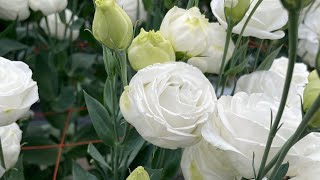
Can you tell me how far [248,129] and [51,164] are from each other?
468mm

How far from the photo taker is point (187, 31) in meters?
0.41

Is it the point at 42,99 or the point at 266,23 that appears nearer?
the point at 266,23

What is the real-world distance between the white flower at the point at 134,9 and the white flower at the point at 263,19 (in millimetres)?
126

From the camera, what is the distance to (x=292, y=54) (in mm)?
274

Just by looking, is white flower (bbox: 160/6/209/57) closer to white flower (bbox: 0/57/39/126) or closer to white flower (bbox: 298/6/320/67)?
white flower (bbox: 0/57/39/126)

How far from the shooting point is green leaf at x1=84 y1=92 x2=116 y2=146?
1.60 ft

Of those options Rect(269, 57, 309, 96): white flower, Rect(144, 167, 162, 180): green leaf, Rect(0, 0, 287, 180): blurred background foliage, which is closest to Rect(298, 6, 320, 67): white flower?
Rect(0, 0, 287, 180): blurred background foliage

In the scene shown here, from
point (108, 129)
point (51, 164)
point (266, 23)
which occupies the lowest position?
point (51, 164)

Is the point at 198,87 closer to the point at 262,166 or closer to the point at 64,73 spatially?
the point at 262,166

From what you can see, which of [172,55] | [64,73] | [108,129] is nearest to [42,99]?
[64,73]

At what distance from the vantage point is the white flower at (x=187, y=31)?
1.35 ft

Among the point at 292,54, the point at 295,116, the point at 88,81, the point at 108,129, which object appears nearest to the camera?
the point at 292,54

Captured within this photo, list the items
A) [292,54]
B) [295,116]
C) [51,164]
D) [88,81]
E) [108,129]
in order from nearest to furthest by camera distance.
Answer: [292,54], [295,116], [108,129], [51,164], [88,81]

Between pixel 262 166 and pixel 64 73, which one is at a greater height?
pixel 262 166
